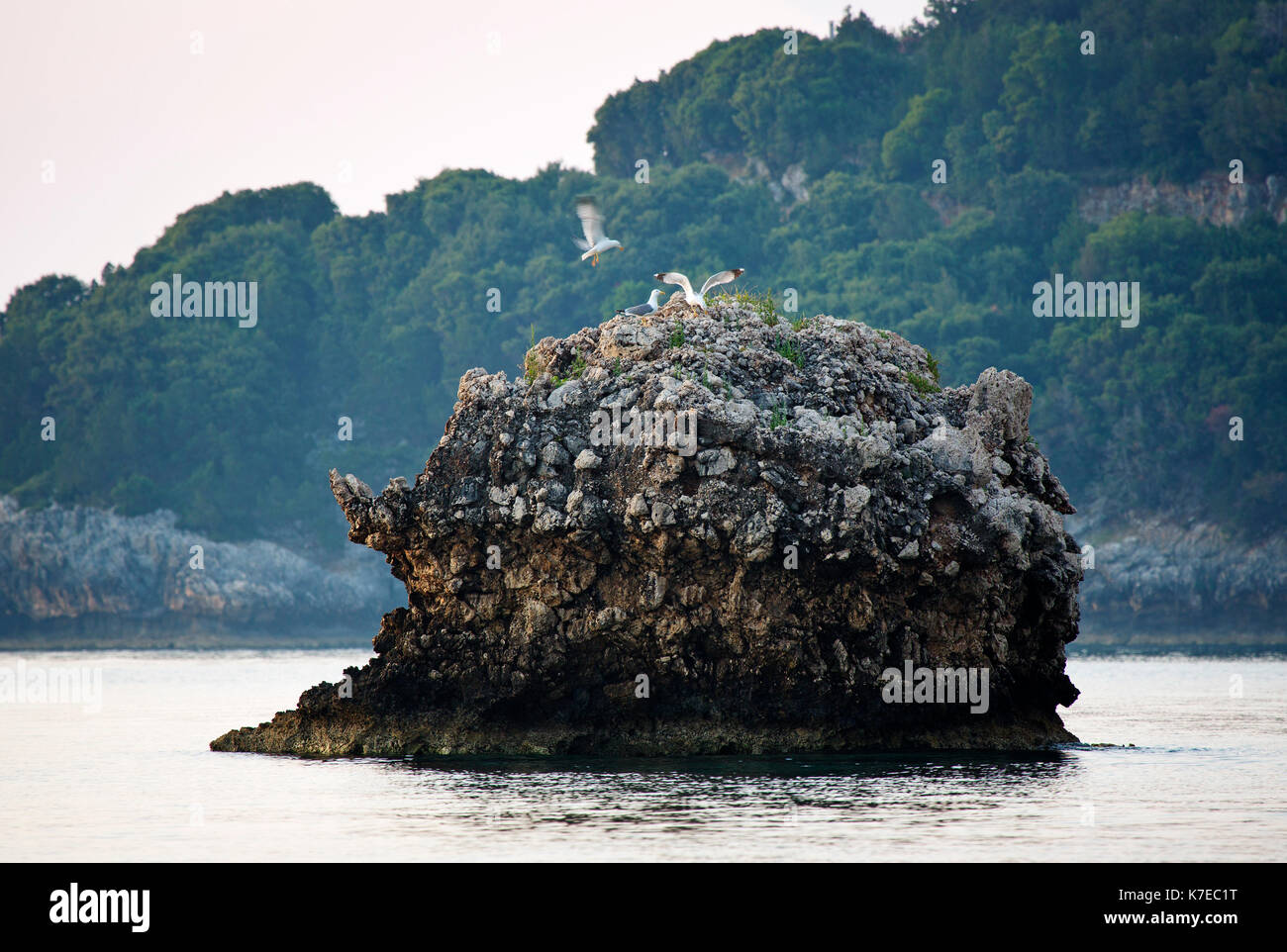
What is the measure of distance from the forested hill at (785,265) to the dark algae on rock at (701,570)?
62232 mm

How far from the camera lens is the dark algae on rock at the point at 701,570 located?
24.7 metres

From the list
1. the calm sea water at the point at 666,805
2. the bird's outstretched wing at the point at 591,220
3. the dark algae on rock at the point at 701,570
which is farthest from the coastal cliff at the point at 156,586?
the dark algae on rock at the point at 701,570

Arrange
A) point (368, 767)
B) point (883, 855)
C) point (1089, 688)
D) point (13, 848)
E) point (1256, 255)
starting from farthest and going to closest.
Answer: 1. point (1256, 255)
2. point (1089, 688)
3. point (368, 767)
4. point (13, 848)
5. point (883, 855)

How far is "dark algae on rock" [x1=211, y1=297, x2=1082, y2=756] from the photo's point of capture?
24.7 meters

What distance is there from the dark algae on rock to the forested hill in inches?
2450

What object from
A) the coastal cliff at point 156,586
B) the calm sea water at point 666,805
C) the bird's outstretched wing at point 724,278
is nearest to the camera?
the calm sea water at point 666,805

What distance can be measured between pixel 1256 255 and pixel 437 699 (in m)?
79.2

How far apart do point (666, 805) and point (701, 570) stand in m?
5.15

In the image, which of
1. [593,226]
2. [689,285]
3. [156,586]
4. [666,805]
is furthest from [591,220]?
[156,586]

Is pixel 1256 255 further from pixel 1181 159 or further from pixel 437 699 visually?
pixel 437 699

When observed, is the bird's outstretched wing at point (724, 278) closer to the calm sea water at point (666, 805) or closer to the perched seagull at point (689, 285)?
the perched seagull at point (689, 285)

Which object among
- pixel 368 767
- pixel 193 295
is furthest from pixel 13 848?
pixel 193 295

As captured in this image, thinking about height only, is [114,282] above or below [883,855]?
above

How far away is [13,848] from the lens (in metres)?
18.9
